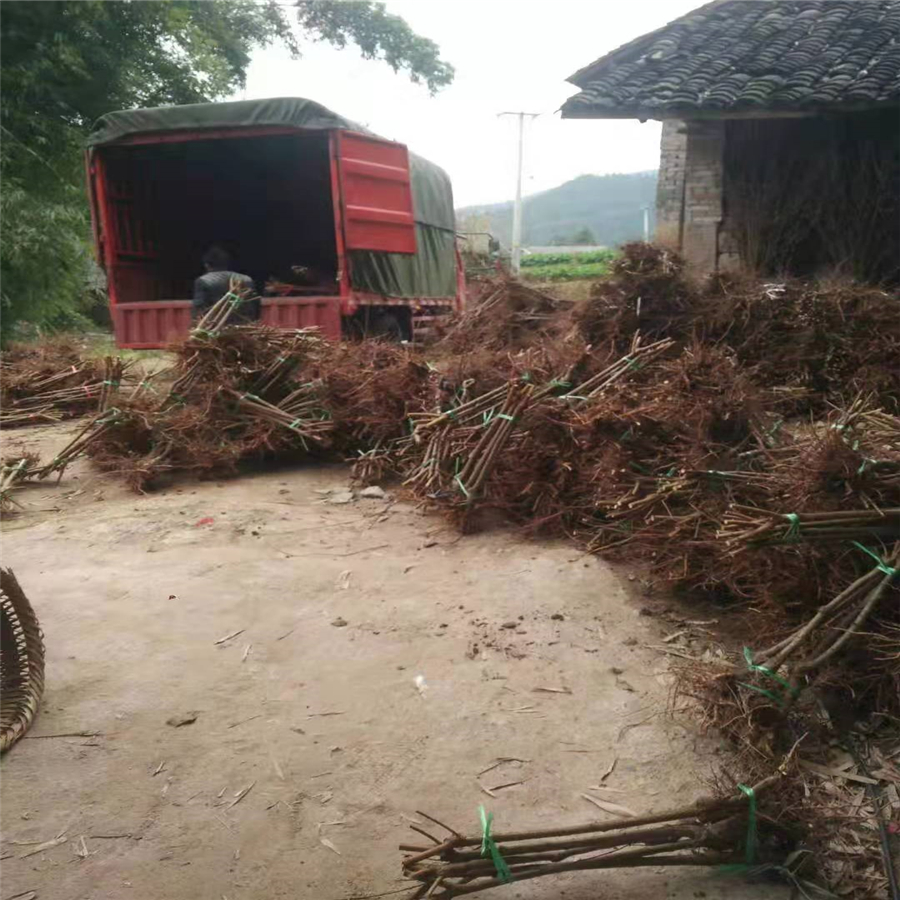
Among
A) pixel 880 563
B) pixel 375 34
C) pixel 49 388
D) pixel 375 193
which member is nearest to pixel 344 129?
pixel 375 193

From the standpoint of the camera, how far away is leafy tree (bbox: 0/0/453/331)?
1400 centimetres

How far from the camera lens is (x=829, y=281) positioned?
6.57m

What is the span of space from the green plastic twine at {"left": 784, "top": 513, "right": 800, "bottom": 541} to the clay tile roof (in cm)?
588

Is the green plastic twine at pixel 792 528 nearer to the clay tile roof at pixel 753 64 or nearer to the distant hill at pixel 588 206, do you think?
the clay tile roof at pixel 753 64

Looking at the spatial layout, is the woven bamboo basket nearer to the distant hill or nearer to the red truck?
the red truck

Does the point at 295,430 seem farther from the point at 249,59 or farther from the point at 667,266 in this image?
the point at 249,59

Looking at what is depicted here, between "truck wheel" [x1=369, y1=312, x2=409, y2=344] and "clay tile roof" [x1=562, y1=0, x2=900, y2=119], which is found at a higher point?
"clay tile roof" [x1=562, y1=0, x2=900, y2=119]

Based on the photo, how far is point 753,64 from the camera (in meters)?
8.48

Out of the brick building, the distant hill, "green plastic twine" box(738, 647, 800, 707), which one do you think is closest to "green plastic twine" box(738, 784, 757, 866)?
"green plastic twine" box(738, 647, 800, 707)

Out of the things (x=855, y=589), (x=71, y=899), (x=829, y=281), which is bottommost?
(x=71, y=899)

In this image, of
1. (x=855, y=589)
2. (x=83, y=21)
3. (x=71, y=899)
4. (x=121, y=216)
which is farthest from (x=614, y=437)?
(x=83, y=21)

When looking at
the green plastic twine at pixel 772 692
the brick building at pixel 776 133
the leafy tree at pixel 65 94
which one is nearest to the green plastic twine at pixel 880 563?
the green plastic twine at pixel 772 692

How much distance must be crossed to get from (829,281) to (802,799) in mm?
4804

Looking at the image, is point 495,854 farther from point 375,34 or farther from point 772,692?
point 375,34
